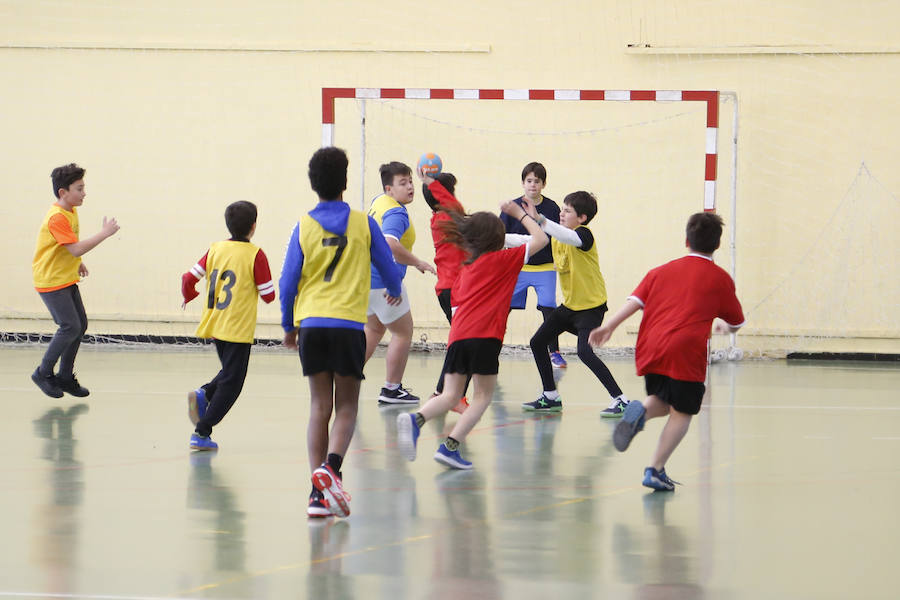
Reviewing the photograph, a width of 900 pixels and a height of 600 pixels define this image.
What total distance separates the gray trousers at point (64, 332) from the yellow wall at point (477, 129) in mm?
4589

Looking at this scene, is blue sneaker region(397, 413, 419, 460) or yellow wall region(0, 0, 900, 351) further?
yellow wall region(0, 0, 900, 351)

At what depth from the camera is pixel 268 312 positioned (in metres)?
12.8

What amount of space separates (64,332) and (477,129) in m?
5.66

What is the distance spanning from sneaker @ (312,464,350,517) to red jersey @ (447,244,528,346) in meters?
1.43

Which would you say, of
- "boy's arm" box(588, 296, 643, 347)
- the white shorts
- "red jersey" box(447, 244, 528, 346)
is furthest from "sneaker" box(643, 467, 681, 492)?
the white shorts

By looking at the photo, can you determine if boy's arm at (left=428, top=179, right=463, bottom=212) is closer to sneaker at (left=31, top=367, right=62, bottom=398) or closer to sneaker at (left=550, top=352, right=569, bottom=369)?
sneaker at (left=31, top=367, right=62, bottom=398)

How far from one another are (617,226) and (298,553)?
868 cm

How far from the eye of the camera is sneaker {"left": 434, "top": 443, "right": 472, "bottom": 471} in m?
5.80

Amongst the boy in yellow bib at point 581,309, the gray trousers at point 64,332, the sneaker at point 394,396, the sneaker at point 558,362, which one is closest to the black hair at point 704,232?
the boy in yellow bib at point 581,309

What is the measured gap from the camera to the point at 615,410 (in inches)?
304

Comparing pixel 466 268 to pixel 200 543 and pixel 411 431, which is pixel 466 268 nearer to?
pixel 411 431

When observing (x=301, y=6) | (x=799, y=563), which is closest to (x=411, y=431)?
(x=799, y=563)

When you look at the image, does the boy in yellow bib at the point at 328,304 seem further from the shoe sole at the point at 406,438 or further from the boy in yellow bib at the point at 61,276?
the boy in yellow bib at the point at 61,276

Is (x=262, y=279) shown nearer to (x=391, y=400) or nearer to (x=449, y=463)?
(x=449, y=463)
